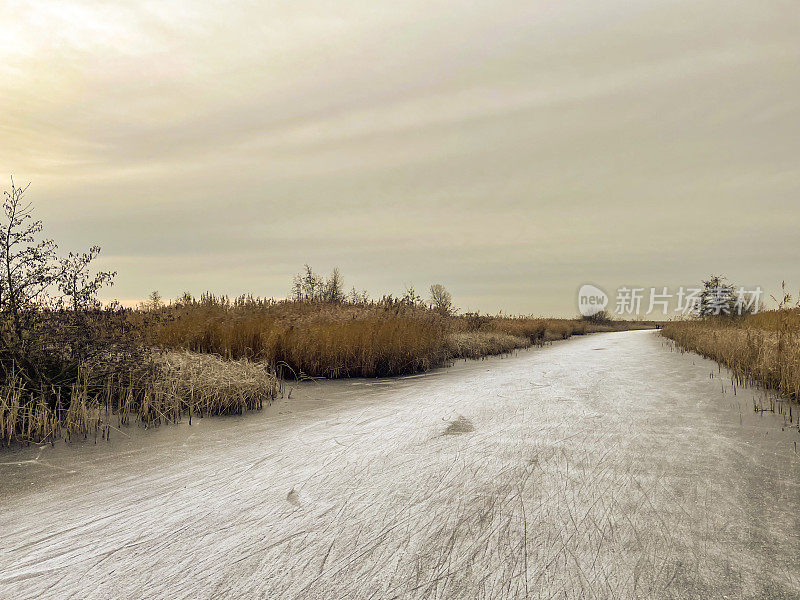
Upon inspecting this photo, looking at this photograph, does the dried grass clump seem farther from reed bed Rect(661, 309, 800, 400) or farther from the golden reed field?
reed bed Rect(661, 309, 800, 400)

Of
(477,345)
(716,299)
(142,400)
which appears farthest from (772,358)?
(716,299)

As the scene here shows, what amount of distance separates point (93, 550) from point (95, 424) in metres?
2.35

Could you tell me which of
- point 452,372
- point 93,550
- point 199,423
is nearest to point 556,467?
point 93,550

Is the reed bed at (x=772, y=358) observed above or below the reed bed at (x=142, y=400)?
above

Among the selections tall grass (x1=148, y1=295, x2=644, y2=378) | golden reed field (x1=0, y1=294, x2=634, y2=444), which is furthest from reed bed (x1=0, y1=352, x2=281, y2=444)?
tall grass (x1=148, y1=295, x2=644, y2=378)

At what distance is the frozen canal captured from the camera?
1.93 m

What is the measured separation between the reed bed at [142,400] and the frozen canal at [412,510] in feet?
0.95

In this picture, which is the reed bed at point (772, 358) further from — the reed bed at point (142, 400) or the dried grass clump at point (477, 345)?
the reed bed at point (142, 400)

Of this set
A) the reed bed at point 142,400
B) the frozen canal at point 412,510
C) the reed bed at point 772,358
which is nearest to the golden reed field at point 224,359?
the reed bed at point 142,400

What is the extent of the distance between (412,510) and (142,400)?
11.4ft

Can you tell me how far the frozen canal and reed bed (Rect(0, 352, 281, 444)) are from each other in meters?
0.29

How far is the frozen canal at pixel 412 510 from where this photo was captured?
1933 millimetres

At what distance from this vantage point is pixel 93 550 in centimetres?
218

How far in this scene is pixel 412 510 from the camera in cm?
252
